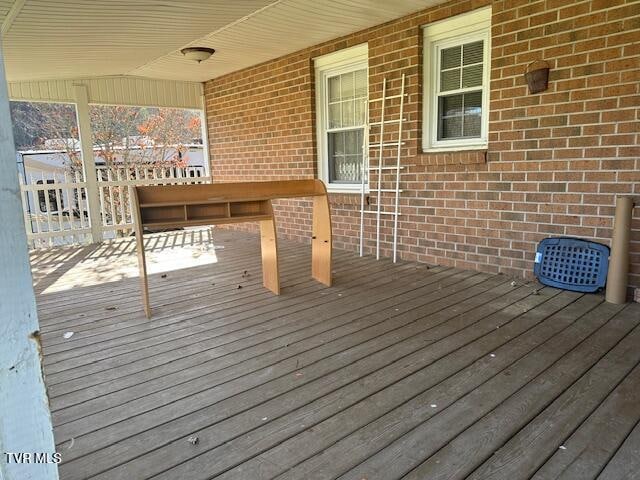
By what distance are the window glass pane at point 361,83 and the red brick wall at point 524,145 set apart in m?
0.32

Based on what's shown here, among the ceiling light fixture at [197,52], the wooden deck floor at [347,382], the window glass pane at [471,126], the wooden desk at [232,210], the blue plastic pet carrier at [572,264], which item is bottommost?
the wooden deck floor at [347,382]

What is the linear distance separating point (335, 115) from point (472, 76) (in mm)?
1949

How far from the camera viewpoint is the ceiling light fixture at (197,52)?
552cm

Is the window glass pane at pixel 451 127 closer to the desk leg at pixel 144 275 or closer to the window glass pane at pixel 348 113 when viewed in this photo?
the window glass pane at pixel 348 113

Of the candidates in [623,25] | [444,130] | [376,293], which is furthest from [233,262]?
[623,25]

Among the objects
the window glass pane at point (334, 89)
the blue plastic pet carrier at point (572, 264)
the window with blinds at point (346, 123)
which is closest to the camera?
the blue plastic pet carrier at point (572, 264)

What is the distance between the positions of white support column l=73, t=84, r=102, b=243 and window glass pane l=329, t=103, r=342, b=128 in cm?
375

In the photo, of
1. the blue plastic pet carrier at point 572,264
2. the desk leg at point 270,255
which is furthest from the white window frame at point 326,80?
the blue plastic pet carrier at point 572,264

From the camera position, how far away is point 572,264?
12.3 ft

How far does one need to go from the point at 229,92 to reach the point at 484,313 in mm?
5689

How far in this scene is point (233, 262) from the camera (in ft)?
17.5

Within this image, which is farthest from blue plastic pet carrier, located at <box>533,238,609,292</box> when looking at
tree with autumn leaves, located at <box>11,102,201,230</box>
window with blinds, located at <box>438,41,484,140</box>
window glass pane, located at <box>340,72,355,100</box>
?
tree with autumn leaves, located at <box>11,102,201,230</box>

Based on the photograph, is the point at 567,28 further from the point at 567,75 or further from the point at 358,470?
the point at 358,470

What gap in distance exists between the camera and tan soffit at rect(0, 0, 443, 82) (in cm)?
385
